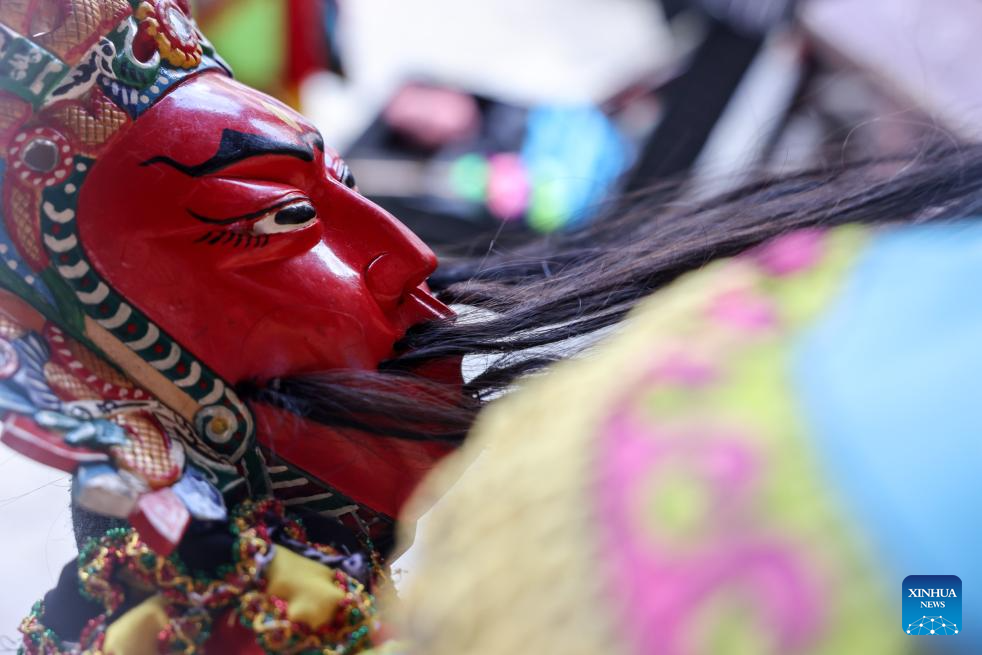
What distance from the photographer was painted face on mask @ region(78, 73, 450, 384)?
0.64m

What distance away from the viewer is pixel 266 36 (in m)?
1.92

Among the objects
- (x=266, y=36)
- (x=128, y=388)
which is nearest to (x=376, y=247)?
(x=128, y=388)

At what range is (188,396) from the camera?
0.66 m

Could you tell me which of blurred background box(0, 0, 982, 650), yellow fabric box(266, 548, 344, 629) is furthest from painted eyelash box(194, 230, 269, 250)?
blurred background box(0, 0, 982, 650)

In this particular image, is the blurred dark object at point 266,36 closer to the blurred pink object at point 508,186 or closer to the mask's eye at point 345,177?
the blurred pink object at point 508,186

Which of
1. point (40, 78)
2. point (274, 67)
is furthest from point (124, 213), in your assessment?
point (274, 67)

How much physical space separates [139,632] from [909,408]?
18.8 inches

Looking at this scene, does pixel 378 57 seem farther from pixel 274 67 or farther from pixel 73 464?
pixel 73 464

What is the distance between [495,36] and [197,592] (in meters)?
2.75

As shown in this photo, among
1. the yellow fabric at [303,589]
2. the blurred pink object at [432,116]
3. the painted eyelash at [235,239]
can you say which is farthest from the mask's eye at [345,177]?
the blurred pink object at [432,116]

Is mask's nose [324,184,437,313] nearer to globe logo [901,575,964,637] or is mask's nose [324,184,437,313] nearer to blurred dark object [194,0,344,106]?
globe logo [901,575,964,637]

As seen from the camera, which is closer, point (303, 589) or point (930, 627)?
point (930, 627)

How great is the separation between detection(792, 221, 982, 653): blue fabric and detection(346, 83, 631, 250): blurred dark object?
160 cm

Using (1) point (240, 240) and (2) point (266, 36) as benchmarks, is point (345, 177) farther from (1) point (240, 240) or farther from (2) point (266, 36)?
(2) point (266, 36)
